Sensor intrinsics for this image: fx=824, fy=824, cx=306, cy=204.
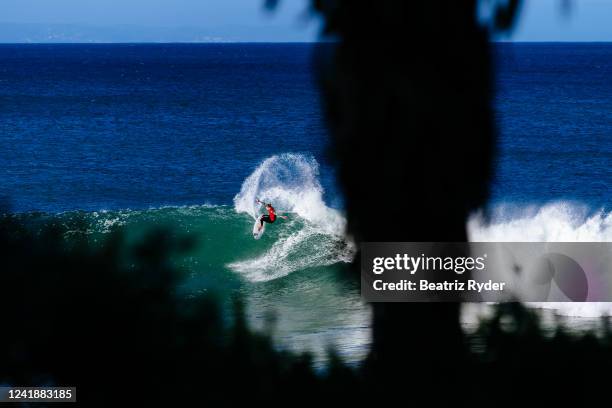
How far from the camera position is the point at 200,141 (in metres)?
49.7

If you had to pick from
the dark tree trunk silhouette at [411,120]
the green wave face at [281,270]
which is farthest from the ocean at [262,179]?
the dark tree trunk silhouette at [411,120]

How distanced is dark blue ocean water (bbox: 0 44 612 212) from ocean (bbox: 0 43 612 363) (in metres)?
0.12

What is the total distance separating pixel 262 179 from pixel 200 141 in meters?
19.2

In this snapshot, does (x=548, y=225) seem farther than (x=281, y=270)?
Yes

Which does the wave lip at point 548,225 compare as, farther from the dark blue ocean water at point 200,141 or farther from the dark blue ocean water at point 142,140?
the dark blue ocean water at point 142,140

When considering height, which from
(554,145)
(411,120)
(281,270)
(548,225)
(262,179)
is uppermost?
(411,120)

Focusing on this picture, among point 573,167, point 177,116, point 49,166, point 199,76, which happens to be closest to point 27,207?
point 49,166

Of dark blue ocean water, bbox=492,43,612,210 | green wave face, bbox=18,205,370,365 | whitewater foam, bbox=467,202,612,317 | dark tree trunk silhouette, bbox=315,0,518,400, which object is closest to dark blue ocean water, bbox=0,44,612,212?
dark blue ocean water, bbox=492,43,612,210

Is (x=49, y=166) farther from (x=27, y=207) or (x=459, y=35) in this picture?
(x=459, y=35)

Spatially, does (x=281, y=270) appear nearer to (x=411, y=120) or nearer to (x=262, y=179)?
(x=262, y=179)

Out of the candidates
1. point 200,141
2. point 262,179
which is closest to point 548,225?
point 262,179

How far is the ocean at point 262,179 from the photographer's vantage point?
15.5 meters

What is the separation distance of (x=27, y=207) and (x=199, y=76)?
286 feet

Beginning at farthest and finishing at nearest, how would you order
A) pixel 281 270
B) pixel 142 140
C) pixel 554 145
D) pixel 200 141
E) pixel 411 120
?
1. pixel 142 140
2. pixel 200 141
3. pixel 554 145
4. pixel 281 270
5. pixel 411 120
